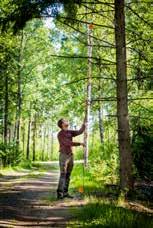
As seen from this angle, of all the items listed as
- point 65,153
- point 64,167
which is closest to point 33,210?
point 64,167

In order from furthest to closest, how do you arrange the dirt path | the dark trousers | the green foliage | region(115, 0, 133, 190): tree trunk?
the dark trousers < region(115, 0, 133, 190): tree trunk < the dirt path < the green foliage

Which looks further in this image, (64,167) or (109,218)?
(64,167)

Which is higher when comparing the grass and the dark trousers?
the dark trousers

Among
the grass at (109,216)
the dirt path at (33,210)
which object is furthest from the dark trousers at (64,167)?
the grass at (109,216)

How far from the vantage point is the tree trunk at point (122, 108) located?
11.4 m

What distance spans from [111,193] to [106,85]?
74.3 feet

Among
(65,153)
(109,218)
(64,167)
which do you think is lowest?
(109,218)

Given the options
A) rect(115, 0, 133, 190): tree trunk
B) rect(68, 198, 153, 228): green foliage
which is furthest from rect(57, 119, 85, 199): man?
rect(68, 198, 153, 228): green foliage

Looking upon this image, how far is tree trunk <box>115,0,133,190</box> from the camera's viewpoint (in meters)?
11.4

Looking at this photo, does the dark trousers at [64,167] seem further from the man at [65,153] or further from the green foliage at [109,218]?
the green foliage at [109,218]

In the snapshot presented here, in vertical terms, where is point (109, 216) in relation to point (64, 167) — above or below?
below

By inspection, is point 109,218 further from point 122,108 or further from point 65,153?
point 65,153

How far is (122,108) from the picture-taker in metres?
11.4

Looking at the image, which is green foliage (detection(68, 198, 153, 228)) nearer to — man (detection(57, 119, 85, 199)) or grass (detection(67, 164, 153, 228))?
grass (detection(67, 164, 153, 228))
